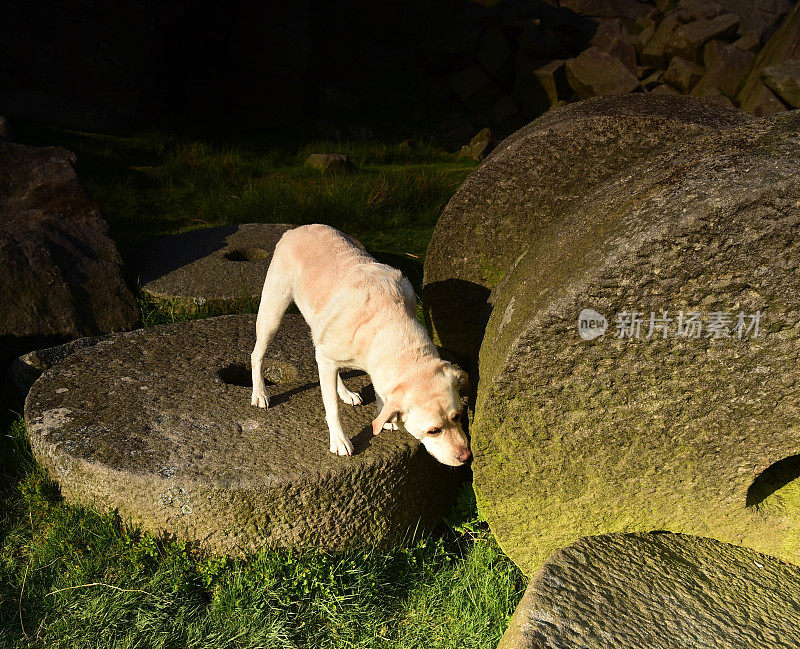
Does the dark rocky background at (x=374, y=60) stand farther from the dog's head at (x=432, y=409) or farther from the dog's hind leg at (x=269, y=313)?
the dog's head at (x=432, y=409)

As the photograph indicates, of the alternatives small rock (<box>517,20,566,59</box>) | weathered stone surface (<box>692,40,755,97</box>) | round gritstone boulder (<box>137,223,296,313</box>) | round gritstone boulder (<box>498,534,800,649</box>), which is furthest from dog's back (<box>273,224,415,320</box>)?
small rock (<box>517,20,566,59</box>)

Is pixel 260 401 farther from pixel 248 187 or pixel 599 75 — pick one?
pixel 599 75

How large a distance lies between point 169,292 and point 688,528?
356cm

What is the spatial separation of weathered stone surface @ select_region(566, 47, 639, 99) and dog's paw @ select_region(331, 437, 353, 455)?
934cm

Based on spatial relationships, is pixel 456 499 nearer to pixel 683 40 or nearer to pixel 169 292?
pixel 169 292

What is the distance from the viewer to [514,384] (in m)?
2.26

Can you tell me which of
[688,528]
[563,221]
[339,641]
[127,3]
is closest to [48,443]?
[339,641]

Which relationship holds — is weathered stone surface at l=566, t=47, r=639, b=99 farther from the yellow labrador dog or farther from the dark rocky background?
the yellow labrador dog

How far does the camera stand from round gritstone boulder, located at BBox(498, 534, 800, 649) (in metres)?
2.10

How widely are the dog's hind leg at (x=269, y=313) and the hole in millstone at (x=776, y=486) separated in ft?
6.97

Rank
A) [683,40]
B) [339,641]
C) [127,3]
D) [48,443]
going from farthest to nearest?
[683,40], [127,3], [48,443], [339,641]

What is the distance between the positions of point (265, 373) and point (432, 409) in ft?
4.87

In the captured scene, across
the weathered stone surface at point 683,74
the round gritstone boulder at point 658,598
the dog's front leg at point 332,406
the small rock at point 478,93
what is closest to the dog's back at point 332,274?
the dog's front leg at point 332,406

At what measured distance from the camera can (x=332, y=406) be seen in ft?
9.45
